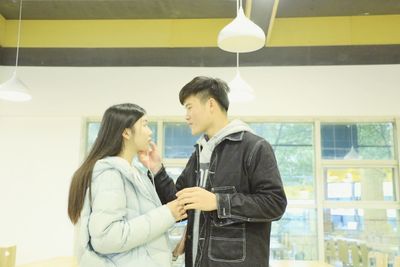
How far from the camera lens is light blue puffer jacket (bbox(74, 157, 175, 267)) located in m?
1.20

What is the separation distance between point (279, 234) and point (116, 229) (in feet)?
12.9

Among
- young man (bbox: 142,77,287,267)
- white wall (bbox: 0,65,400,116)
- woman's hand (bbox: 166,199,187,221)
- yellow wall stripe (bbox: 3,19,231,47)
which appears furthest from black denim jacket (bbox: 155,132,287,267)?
yellow wall stripe (bbox: 3,19,231,47)

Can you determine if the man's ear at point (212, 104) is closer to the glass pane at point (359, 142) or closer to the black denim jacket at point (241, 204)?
the black denim jacket at point (241, 204)

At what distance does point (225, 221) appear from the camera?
1.32m

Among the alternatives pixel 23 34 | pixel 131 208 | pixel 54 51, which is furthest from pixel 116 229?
pixel 23 34

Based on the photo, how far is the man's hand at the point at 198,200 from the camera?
127 cm

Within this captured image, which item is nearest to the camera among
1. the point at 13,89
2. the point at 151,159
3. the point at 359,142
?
the point at 151,159

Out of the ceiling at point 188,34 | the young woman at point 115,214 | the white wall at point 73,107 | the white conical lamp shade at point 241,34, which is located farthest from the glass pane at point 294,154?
the young woman at point 115,214

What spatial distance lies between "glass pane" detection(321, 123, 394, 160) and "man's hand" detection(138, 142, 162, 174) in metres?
3.63

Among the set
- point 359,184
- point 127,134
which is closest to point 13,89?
point 127,134

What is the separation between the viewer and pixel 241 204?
1.28 meters

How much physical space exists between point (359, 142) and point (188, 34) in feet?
8.67

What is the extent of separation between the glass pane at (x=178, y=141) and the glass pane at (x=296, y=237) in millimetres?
1498

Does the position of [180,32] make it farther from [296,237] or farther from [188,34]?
[296,237]
